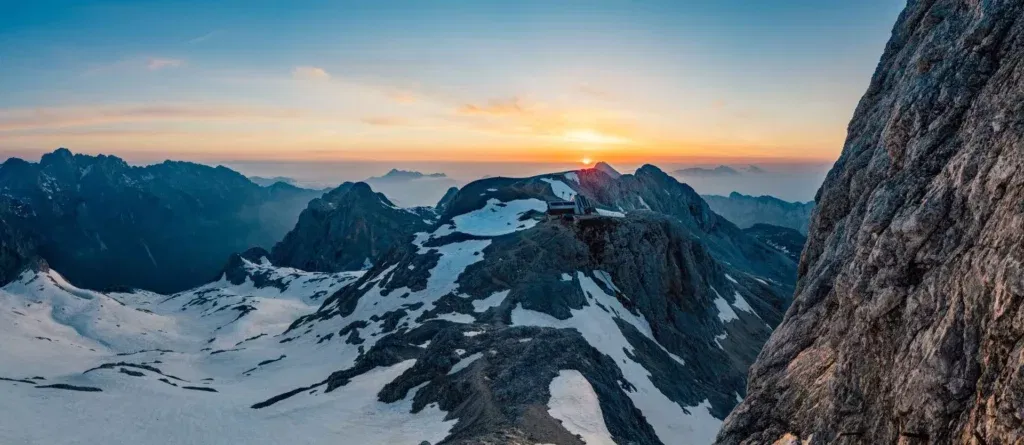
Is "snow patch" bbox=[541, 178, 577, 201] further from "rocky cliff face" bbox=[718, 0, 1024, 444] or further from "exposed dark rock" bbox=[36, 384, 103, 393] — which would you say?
"rocky cliff face" bbox=[718, 0, 1024, 444]

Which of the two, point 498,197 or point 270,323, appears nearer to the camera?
point 498,197

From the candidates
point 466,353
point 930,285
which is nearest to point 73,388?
point 466,353

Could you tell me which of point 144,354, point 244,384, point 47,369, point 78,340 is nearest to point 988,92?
point 244,384

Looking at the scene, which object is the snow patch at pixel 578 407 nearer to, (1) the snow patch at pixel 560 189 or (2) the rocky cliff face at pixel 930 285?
(2) the rocky cliff face at pixel 930 285

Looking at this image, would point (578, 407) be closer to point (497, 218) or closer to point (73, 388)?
point (73, 388)

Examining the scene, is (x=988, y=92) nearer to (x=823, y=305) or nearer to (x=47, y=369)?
(x=823, y=305)

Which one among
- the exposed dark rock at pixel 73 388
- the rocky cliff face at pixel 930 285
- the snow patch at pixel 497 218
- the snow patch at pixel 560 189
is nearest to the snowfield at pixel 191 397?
the exposed dark rock at pixel 73 388

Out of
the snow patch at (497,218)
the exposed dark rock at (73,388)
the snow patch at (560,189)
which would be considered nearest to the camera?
the exposed dark rock at (73,388)

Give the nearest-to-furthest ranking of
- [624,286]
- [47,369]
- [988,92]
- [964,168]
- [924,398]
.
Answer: [924,398]
[964,168]
[988,92]
[624,286]
[47,369]
